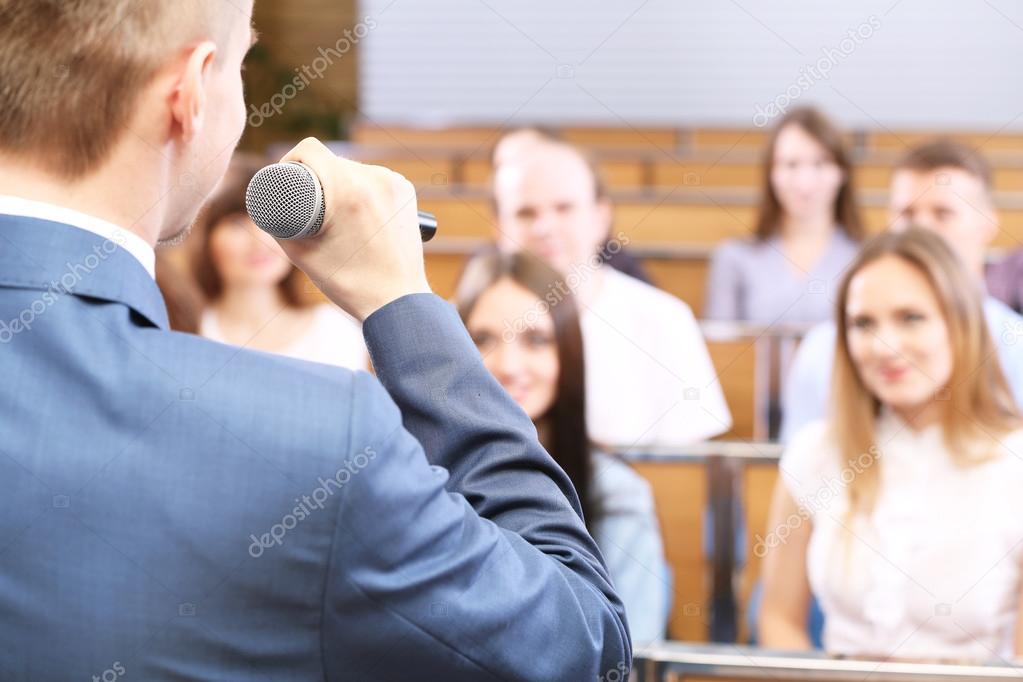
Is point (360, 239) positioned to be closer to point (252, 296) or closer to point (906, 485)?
point (906, 485)

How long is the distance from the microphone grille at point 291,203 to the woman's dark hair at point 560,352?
1308mm

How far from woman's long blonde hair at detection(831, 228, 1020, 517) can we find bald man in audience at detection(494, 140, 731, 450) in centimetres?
64

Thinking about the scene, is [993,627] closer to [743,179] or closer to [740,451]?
[740,451]

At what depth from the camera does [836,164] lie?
10.7 feet

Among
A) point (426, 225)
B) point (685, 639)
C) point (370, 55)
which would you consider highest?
point (370, 55)

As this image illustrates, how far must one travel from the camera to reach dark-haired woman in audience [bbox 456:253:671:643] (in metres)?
1.96

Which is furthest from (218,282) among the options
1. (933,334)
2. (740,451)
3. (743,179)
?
(743,179)

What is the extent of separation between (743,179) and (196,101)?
14.5 feet

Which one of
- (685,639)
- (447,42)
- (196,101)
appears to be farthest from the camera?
(447,42)

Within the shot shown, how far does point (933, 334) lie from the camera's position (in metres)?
2.06

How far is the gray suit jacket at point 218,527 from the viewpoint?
1.96 feet

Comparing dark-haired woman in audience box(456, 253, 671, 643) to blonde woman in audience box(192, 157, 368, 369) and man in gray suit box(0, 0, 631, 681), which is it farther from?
man in gray suit box(0, 0, 631, 681)

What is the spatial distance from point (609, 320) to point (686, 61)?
11.9 ft

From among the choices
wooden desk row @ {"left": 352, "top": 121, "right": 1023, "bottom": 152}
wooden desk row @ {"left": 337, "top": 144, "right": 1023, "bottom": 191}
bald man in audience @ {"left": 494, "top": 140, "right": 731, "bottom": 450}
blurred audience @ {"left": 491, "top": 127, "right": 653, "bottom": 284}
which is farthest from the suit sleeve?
wooden desk row @ {"left": 352, "top": 121, "right": 1023, "bottom": 152}
